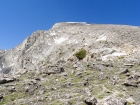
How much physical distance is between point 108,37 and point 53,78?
2507 centimetres

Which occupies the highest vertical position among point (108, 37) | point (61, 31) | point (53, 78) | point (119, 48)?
point (61, 31)

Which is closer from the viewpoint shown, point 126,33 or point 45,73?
point 45,73

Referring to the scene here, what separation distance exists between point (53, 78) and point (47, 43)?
42811 mm

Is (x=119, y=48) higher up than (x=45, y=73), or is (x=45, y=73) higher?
(x=119, y=48)

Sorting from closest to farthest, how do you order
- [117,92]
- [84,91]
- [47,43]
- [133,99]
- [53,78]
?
[133,99]
[117,92]
[84,91]
[53,78]
[47,43]

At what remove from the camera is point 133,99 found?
61.4 feet

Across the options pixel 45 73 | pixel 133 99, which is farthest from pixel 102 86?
pixel 45 73

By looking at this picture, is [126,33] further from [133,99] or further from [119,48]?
[133,99]

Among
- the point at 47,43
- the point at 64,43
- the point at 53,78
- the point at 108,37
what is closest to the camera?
the point at 53,78

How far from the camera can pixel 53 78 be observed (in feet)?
91.8

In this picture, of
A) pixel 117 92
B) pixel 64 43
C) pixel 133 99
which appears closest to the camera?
pixel 133 99

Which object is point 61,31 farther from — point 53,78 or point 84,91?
point 84,91

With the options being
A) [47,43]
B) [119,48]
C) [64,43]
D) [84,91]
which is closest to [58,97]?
[84,91]

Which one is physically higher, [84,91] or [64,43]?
[64,43]
